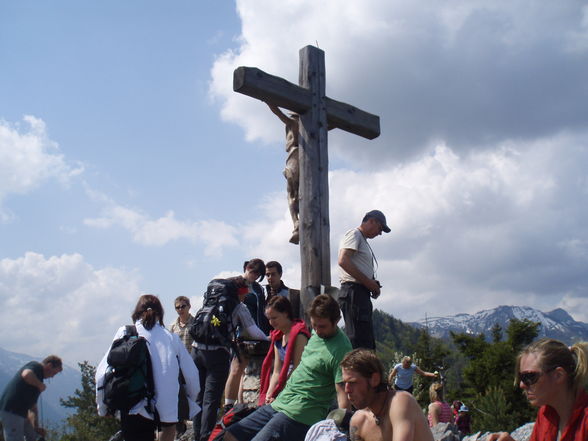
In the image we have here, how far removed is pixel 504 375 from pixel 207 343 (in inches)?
1042

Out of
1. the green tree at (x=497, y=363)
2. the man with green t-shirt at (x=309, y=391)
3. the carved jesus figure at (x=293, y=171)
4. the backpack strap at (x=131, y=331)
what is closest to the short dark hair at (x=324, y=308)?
the man with green t-shirt at (x=309, y=391)

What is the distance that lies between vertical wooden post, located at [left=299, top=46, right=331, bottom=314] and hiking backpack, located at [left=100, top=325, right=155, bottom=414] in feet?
7.18

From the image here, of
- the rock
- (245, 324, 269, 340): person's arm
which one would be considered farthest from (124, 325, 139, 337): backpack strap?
the rock

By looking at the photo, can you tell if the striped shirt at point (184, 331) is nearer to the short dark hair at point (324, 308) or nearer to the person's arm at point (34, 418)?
the person's arm at point (34, 418)

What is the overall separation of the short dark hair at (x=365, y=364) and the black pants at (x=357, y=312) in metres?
2.41

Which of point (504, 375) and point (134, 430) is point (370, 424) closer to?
point (134, 430)

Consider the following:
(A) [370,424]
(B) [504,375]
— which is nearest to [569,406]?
(A) [370,424]

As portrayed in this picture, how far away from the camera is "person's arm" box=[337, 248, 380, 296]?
5758 mm

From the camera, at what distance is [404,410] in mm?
3117

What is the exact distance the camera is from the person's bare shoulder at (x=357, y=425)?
332 cm

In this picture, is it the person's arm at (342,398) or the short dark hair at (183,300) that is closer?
the person's arm at (342,398)

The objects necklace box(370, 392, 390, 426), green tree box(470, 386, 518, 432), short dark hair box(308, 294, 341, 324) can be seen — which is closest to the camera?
necklace box(370, 392, 390, 426)

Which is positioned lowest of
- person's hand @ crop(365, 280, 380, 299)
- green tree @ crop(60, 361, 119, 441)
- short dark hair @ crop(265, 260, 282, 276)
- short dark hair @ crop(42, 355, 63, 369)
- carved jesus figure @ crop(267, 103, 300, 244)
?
green tree @ crop(60, 361, 119, 441)

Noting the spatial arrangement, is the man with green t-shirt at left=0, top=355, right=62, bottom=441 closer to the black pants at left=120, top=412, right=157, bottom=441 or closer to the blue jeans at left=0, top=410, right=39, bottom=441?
the blue jeans at left=0, top=410, right=39, bottom=441
